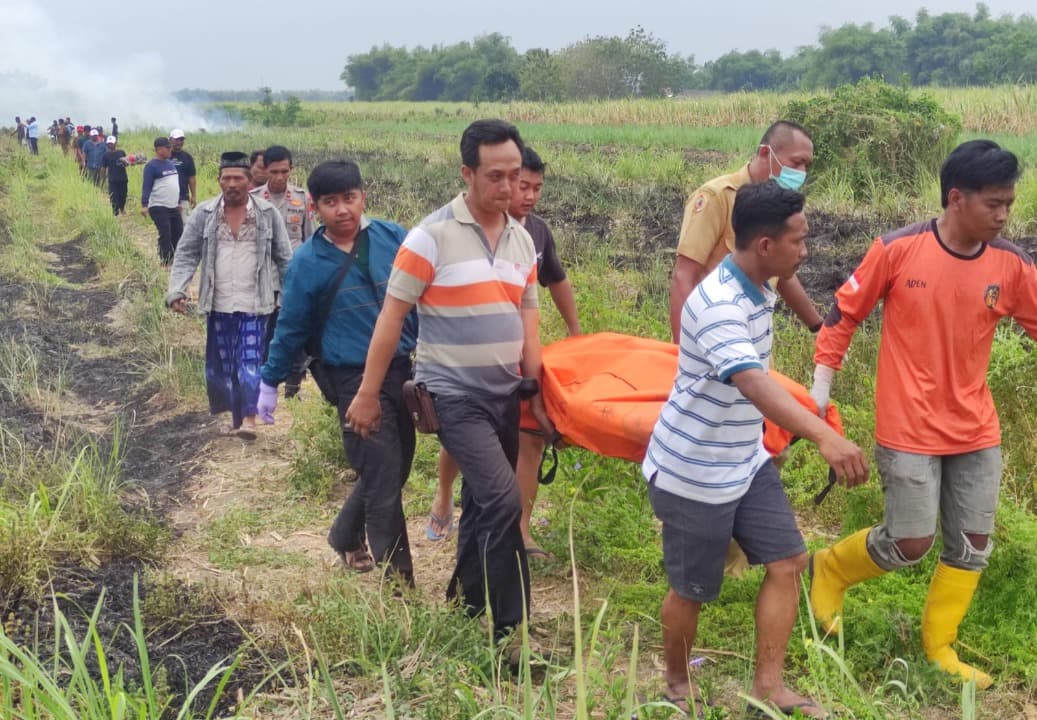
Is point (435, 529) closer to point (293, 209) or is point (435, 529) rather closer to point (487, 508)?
point (487, 508)

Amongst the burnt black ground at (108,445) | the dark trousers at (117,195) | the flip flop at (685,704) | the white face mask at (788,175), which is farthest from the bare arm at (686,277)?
the dark trousers at (117,195)

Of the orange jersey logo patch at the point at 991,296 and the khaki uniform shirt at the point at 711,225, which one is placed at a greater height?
the khaki uniform shirt at the point at 711,225


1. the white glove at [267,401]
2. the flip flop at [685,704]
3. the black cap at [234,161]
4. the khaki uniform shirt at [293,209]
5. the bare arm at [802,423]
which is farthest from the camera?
the khaki uniform shirt at [293,209]

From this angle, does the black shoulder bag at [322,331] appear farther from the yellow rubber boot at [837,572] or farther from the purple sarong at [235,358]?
the purple sarong at [235,358]

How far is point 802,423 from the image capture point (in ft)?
9.51

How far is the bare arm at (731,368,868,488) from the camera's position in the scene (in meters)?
2.86

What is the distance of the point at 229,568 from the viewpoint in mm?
4926

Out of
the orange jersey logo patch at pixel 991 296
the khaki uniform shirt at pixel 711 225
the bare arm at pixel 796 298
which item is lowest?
the bare arm at pixel 796 298

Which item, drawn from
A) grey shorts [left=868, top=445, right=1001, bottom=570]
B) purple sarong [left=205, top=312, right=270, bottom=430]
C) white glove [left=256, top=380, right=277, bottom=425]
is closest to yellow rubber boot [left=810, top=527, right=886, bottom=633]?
grey shorts [left=868, top=445, right=1001, bottom=570]

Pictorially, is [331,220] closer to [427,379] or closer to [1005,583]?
[427,379]

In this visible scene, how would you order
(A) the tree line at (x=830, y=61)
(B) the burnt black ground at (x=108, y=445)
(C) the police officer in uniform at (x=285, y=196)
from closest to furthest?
(B) the burnt black ground at (x=108, y=445) → (C) the police officer in uniform at (x=285, y=196) → (A) the tree line at (x=830, y=61)

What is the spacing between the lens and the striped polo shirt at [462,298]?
3.79 meters

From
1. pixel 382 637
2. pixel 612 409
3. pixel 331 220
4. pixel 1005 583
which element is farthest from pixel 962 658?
pixel 331 220

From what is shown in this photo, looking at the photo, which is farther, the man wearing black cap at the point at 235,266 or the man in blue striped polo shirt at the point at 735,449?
the man wearing black cap at the point at 235,266
